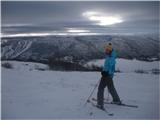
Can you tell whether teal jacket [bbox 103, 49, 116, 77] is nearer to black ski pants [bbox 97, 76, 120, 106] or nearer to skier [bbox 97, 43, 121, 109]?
skier [bbox 97, 43, 121, 109]

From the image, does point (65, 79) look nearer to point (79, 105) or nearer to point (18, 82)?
point (18, 82)

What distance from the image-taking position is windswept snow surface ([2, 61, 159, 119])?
785 centimetres

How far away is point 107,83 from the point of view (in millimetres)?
8391

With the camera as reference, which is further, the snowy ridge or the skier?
the snowy ridge

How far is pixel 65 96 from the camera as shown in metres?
9.63

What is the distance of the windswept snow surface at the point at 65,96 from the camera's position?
7.85 m

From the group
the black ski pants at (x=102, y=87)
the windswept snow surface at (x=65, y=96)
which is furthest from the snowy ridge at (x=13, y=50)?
the black ski pants at (x=102, y=87)

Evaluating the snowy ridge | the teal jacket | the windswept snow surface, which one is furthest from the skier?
the snowy ridge

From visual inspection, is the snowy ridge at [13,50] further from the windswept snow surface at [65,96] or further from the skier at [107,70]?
the skier at [107,70]

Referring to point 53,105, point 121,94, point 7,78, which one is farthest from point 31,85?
point 121,94

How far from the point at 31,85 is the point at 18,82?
730 millimetres

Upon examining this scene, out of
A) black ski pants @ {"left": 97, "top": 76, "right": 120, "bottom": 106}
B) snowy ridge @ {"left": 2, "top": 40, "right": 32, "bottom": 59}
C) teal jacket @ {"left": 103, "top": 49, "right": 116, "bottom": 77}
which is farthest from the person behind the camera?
snowy ridge @ {"left": 2, "top": 40, "right": 32, "bottom": 59}

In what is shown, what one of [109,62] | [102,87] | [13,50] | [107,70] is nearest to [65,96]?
[102,87]

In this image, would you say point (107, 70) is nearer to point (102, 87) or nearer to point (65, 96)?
point (102, 87)
